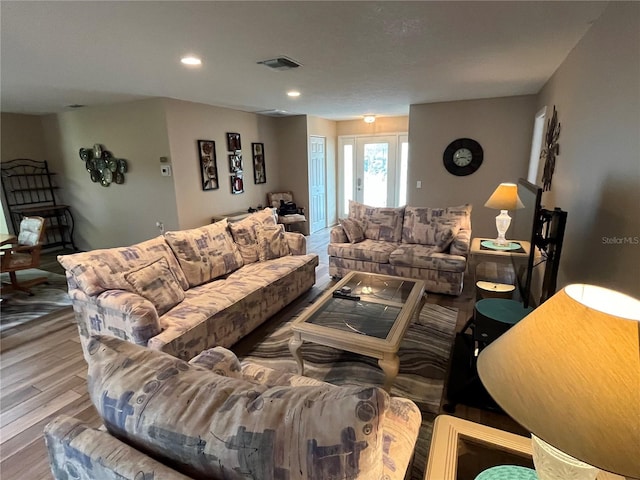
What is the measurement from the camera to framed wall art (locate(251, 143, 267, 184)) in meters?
6.18

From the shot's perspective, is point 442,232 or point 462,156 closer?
point 442,232

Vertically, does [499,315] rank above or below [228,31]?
below

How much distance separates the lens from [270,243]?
3686mm

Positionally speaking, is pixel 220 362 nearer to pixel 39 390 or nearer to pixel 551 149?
pixel 39 390

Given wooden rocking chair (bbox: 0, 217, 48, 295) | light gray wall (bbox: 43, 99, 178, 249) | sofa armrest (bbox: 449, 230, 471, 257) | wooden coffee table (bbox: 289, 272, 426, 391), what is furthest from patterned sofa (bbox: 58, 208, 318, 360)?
wooden rocking chair (bbox: 0, 217, 48, 295)

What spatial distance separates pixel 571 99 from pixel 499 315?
189 centimetres

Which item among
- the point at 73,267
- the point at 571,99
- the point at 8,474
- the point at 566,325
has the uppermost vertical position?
the point at 571,99

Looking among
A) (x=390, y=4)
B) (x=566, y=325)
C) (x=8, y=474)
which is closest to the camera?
(x=566, y=325)

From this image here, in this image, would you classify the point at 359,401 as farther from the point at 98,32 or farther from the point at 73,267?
the point at 98,32

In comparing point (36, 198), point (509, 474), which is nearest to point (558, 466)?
point (509, 474)

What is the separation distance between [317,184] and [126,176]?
357cm

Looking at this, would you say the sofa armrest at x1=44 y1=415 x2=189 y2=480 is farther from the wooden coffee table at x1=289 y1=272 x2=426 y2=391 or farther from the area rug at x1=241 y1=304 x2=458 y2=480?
the area rug at x1=241 y1=304 x2=458 y2=480

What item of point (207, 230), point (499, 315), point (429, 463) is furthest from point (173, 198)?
point (429, 463)

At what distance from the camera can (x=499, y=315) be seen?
207cm
